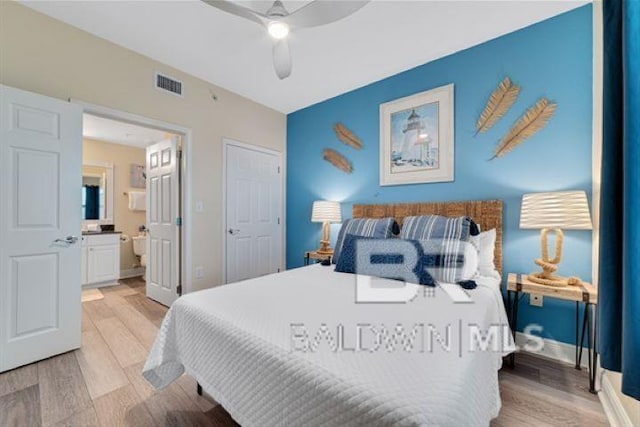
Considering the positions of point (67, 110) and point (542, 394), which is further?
point (67, 110)

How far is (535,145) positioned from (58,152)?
375 centimetres

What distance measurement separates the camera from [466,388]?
31.9 inches

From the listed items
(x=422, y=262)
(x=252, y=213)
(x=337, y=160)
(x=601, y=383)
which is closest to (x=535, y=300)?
(x=601, y=383)

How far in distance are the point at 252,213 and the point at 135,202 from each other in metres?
2.77

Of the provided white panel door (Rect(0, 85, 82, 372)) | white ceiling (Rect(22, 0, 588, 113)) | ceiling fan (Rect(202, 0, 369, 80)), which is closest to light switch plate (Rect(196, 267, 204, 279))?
white panel door (Rect(0, 85, 82, 372))

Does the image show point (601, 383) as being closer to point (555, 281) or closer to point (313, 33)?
point (555, 281)

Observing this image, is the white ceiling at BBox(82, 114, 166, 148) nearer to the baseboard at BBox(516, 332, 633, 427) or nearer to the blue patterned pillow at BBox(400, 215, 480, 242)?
the blue patterned pillow at BBox(400, 215, 480, 242)

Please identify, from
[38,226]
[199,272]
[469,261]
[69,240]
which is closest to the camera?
[469,261]

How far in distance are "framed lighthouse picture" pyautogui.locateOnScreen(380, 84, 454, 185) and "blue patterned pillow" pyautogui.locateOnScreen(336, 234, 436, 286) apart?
1.03 m

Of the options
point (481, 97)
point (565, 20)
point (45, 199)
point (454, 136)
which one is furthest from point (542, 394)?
point (45, 199)

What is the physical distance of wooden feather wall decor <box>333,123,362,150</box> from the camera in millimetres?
3232

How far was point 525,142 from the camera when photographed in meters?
2.18

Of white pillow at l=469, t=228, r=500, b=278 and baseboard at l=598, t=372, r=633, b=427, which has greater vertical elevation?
white pillow at l=469, t=228, r=500, b=278

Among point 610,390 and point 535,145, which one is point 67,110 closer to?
point 535,145
